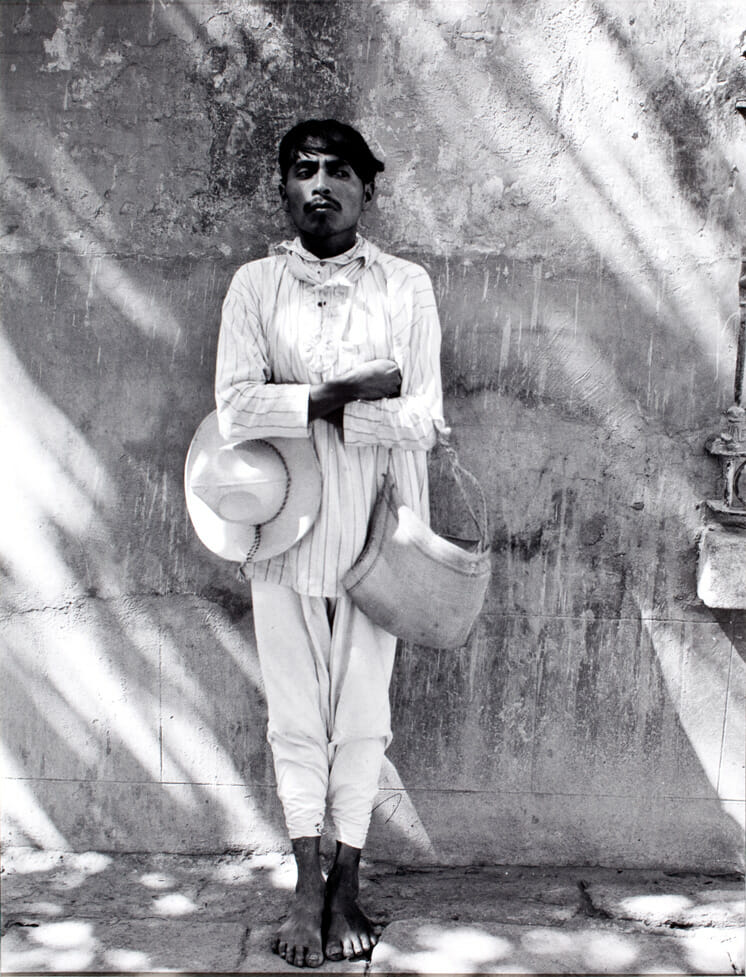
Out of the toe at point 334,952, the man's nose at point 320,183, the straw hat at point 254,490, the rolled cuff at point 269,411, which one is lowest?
the toe at point 334,952

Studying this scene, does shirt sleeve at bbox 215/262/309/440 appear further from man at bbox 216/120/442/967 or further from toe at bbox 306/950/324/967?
toe at bbox 306/950/324/967

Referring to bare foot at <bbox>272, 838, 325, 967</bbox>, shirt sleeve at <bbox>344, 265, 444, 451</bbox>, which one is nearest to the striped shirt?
shirt sleeve at <bbox>344, 265, 444, 451</bbox>

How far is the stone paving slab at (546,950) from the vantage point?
296 cm

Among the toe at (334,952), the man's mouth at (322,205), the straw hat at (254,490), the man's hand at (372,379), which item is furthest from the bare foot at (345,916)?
the man's mouth at (322,205)

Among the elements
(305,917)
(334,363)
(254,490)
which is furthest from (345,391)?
(305,917)

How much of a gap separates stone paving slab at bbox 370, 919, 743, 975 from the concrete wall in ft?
1.36

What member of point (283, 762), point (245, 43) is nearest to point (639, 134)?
point (245, 43)

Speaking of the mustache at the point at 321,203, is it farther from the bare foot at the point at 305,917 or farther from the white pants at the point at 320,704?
the bare foot at the point at 305,917

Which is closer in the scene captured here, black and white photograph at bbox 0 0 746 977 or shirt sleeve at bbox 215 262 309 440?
shirt sleeve at bbox 215 262 309 440

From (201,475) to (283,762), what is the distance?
93cm

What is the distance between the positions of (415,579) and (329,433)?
515 mm

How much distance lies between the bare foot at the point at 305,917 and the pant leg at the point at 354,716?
0.12 metres

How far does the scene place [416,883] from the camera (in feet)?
11.3

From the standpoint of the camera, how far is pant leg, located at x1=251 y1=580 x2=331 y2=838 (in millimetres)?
3055
